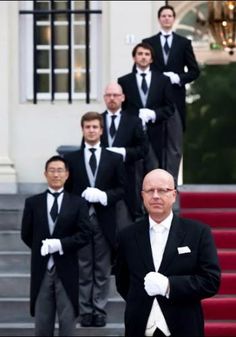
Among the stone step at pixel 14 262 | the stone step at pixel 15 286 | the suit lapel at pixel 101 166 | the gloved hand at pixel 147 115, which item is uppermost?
the gloved hand at pixel 147 115

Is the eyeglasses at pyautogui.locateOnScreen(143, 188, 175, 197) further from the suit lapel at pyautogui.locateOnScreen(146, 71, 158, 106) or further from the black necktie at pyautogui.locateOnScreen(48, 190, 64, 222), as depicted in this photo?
the suit lapel at pyautogui.locateOnScreen(146, 71, 158, 106)

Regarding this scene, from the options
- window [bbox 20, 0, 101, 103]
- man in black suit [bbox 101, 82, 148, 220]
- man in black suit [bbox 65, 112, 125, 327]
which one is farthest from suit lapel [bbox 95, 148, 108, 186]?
window [bbox 20, 0, 101, 103]

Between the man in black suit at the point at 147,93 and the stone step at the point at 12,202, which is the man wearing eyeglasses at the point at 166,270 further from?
the stone step at the point at 12,202

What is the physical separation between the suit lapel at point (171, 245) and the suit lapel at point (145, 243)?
0.23 feet

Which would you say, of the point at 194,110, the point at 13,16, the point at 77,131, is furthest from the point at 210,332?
the point at 194,110

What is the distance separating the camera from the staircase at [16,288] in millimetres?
11641

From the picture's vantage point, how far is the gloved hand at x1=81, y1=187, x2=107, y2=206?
11.1 m

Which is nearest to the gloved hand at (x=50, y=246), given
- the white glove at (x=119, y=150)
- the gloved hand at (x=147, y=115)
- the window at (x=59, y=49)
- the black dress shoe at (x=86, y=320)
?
the black dress shoe at (x=86, y=320)

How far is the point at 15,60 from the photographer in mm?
14883

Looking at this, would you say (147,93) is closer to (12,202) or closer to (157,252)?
(12,202)

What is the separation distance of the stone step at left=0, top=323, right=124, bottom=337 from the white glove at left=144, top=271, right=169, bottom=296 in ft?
14.0

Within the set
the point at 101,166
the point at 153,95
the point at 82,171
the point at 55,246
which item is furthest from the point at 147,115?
the point at 55,246

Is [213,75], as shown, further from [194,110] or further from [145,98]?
[145,98]

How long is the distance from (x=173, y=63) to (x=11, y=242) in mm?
2467
